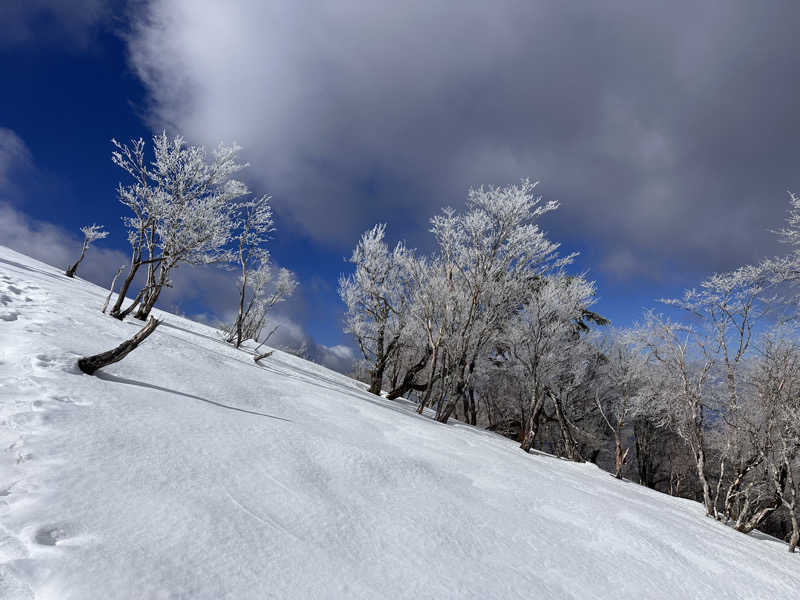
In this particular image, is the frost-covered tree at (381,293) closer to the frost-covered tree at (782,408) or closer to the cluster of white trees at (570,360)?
the cluster of white trees at (570,360)

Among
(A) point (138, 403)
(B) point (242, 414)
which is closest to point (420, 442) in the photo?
(B) point (242, 414)

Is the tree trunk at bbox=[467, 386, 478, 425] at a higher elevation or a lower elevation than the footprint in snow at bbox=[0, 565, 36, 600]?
higher

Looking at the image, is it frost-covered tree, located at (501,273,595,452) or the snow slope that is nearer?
the snow slope

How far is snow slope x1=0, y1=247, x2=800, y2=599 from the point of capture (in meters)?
1.63

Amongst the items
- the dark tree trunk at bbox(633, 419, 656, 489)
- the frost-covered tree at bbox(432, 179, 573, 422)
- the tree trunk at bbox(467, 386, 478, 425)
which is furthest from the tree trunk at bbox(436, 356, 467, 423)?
the dark tree trunk at bbox(633, 419, 656, 489)

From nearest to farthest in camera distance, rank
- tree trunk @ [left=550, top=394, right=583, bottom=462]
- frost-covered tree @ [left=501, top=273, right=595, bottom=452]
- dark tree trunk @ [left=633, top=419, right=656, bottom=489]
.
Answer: frost-covered tree @ [left=501, top=273, right=595, bottom=452], tree trunk @ [left=550, top=394, right=583, bottom=462], dark tree trunk @ [left=633, top=419, right=656, bottom=489]

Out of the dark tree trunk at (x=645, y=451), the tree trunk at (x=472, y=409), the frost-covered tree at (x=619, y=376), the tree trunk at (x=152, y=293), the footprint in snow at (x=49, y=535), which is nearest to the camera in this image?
the footprint in snow at (x=49, y=535)

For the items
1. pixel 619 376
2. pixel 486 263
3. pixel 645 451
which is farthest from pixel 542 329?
pixel 645 451

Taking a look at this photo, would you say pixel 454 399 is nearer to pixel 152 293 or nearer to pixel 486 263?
pixel 486 263

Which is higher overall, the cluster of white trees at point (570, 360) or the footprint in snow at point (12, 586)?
the cluster of white trees at point (570, 360)

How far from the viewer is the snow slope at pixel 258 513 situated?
1632 millimetres

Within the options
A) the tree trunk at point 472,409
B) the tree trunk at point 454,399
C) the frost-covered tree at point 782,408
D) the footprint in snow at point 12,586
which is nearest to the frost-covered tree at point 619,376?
the tree trunk at point 472,409

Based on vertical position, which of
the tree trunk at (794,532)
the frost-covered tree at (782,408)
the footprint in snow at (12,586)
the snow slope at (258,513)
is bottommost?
the footprint in snow at (12,586)

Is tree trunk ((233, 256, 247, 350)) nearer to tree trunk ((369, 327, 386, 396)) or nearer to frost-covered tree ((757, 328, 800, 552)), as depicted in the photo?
tree trunk ((369, 327, 386, 396))
